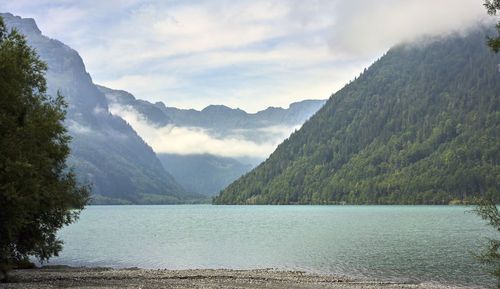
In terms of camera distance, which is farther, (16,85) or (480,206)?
(16,85)

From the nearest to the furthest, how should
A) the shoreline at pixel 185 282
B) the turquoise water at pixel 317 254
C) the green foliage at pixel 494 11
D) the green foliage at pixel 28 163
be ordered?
the green foliage at pixel 494 11, the green foliage at pixel 28 163, the shoreline at pixel 185 282, the turquoise water at pixel 317 254

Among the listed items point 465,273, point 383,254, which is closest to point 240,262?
point 383,254

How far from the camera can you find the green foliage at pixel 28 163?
29344mm

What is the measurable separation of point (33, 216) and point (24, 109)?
330 inches

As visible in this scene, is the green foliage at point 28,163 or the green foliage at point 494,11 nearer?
the green foliage at point 494,11

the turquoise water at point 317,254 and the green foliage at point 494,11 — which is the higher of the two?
the green foliage at point 494,11

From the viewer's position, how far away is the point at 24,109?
3397 centimetres

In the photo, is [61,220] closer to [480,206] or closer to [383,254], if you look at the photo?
[480,206]

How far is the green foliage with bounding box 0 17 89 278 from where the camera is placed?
2934 cm

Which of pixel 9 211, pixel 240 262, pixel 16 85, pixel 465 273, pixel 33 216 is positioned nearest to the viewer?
pixel 9 211

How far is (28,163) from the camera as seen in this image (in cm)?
2983

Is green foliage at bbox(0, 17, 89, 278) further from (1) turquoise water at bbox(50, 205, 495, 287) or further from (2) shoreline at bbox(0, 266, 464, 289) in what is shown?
(1) turquoise water at bbox(50, 205, 495, 287)

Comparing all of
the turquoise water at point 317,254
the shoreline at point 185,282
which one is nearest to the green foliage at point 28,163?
the shoreline at point 185,282

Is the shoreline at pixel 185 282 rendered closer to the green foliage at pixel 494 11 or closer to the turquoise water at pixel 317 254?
the turquoise water at pixel 317 254
